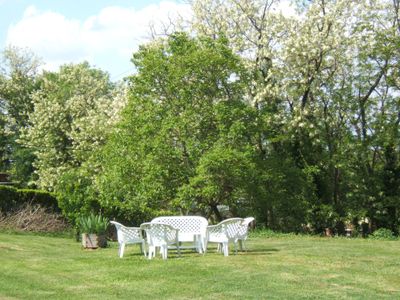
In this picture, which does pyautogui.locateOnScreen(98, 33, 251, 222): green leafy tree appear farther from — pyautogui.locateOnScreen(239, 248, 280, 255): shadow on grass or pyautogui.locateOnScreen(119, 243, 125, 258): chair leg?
pyautogui.locateOnScreen(119, 243, 125, 258): chair leg

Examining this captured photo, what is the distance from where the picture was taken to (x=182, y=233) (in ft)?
43.0

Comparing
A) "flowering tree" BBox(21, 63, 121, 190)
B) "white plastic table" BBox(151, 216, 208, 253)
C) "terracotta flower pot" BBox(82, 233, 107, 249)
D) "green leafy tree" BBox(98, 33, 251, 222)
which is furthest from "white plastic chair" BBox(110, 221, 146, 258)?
"flowering tree" BBox(21, 63, 121, 190)

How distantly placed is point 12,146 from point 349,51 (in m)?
31.4

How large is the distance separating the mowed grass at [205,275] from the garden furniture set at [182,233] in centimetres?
26

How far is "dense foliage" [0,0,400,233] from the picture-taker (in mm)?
20750

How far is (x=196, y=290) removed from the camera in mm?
8688

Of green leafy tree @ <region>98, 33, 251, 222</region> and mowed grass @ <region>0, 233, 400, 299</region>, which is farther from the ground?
green leafy tree @ <region>98, 33, 251, 222</region>

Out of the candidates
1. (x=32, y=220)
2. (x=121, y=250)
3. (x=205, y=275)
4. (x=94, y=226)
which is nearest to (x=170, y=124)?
(x=32, y=220)

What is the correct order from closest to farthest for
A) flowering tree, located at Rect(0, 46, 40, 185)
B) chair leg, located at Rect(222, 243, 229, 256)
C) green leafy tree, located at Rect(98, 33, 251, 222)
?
chair leg, located at Rect(222, 243, 229, 256) < green leafy tree, located at Rect(98, 33, 251, 222) < flowering tree, located at Rect(0, 46, 40, 185)

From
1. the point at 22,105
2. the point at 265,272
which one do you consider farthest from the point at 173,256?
the point at 22,105

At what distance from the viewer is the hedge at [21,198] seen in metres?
20.7

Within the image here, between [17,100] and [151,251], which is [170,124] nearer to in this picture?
[151,251]

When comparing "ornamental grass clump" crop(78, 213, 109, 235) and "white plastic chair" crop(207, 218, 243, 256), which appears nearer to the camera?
"white plastic chair" crop(207, 218, 243, 256)

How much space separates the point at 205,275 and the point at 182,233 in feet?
10.9
